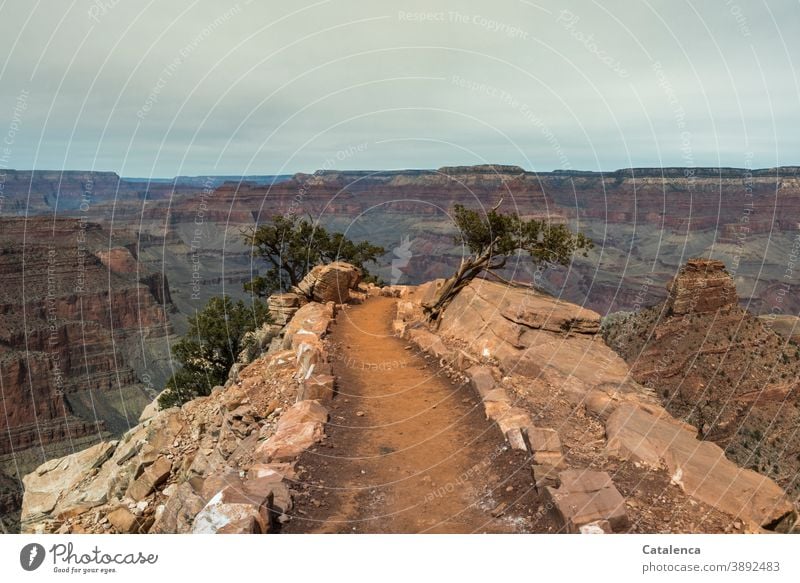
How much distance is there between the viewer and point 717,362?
74.2m

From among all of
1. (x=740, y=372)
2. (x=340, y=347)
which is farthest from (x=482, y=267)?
(x=740, y=372)

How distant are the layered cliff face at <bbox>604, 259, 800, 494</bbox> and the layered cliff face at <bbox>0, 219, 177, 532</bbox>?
9617cm

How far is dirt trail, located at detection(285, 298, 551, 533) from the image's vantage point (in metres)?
12.1

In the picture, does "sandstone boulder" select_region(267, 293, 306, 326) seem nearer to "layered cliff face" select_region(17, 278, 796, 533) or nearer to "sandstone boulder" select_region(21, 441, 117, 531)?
"layered cliff face" select_region(17, 278, 796, 533)

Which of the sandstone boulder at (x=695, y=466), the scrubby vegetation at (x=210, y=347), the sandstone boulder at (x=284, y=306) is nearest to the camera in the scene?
the sandstone boulder at (x=695, y=466)

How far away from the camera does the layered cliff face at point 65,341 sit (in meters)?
110

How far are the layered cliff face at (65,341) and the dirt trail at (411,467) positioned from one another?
9716cm

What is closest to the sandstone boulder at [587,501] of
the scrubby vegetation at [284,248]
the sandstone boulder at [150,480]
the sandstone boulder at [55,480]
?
the sandstone boulder at [150,480]

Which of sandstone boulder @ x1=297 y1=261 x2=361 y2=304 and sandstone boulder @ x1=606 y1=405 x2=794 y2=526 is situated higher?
sandstone boulder @ x1=297 y1=261 x2=361 y2=304

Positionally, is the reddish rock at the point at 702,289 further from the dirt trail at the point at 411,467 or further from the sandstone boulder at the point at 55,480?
the sandstone boulder at the point at 55,480

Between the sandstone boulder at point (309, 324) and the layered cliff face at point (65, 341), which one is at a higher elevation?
the sandstone boulder at point (309, 324)

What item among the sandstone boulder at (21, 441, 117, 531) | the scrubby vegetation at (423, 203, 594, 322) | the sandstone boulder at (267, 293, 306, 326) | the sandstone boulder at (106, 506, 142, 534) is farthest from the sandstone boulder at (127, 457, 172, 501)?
the scrubby vegetation at (423, 203, 594, 322)

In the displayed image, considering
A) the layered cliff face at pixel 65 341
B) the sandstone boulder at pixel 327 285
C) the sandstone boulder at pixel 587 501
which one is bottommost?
the layered cliff face at pixel 65 341

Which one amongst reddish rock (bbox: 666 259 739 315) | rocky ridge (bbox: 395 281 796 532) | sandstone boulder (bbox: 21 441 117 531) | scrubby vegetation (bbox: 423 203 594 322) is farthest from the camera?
reddish rock (bbox: 666 259 739 315)
